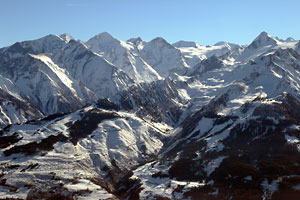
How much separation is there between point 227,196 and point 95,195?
65.9 m

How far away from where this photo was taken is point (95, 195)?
198 metres

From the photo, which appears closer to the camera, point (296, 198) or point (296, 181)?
point (296, 198)

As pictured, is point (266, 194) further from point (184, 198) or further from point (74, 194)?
point (74, 194)

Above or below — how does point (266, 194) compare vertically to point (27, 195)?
below

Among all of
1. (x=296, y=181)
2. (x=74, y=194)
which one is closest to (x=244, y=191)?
(x=296, y=181)

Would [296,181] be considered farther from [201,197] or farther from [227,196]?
[201,197]

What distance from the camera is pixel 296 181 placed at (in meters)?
197

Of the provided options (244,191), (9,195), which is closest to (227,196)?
(244,191)

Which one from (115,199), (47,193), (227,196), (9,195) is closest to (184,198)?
(227,196)

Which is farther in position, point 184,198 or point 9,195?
point 184,198

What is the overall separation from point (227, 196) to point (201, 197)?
42.7 feet

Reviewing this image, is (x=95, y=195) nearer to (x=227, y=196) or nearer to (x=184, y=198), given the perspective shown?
(x=184, y=198)

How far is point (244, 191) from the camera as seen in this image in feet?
645

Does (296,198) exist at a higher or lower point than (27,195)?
lower
